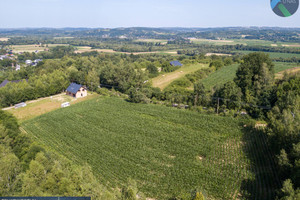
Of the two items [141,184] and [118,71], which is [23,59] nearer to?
[118,71]

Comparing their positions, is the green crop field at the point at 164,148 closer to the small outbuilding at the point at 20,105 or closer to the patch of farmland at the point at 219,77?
the small outbuilding at the point at 20,105

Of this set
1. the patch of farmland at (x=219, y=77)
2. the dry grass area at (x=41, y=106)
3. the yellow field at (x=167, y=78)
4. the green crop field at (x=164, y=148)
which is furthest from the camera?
the yellow field at (x=167, y=78)

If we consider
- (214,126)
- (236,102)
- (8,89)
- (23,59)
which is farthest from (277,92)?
(23,59)
